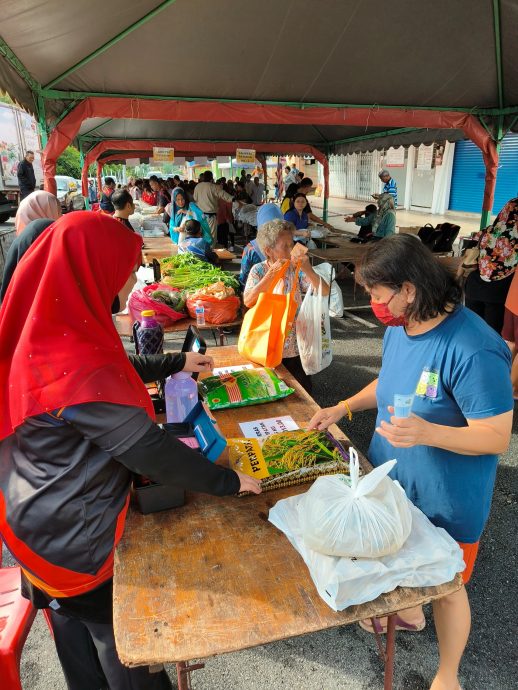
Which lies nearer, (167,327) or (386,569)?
(386,569)

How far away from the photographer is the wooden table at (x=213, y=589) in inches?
41.3

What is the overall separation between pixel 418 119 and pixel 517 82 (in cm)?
123

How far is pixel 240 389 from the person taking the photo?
2.20 meters

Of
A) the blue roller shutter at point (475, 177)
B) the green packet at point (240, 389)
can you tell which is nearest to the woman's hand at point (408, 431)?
the green packet at point (240, 389)

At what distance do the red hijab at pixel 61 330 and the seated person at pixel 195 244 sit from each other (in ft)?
15.4

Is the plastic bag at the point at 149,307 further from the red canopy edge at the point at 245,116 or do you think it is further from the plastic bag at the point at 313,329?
the red canopy edge at the point at 245,116

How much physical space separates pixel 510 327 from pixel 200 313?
2.91m

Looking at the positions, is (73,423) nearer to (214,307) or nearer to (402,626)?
(402,626)

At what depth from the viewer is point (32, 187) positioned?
13156mm

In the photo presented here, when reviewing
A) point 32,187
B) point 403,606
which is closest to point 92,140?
point 32,187

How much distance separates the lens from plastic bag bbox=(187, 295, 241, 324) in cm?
352

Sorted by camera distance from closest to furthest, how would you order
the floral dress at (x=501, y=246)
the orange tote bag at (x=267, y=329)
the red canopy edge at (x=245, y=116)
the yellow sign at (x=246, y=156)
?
the orange tote bag at (x=267, y=329) < the floral dress at (x=501, y=246) < the red canopy edge at (x=245, y=116) < the yellow sign at (x=246, y=156)

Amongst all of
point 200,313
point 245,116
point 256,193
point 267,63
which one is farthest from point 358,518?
point 256,193

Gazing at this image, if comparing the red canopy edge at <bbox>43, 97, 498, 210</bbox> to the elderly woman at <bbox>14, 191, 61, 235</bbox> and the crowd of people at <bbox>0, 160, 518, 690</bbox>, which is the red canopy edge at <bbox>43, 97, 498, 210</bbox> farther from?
the crowd of people at <bbox>0, 160, 518, 690</bbox>
